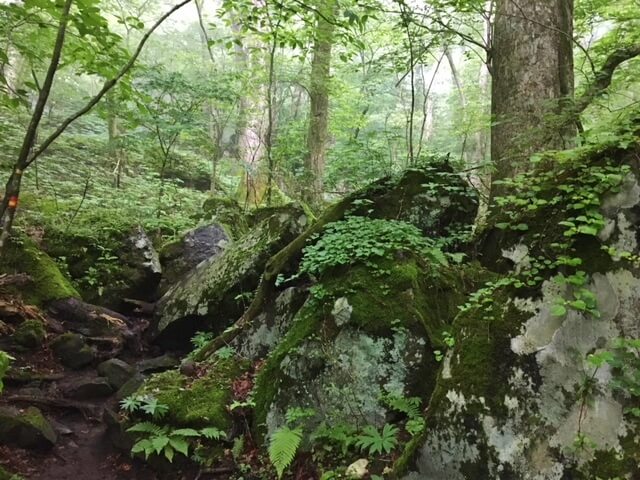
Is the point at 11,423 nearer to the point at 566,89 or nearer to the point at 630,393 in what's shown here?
the point at 630,393

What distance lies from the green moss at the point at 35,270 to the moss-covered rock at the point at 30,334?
811mm

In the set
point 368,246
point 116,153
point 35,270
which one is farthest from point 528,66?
point 116,153

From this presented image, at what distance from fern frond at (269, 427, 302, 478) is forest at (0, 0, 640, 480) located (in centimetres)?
2

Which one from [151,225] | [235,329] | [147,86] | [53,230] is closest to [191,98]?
[147,86]

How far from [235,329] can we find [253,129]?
384 inches

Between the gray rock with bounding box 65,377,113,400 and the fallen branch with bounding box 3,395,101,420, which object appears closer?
the fallen branch with bounding box 3,395,101,420

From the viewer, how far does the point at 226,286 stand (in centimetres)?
738

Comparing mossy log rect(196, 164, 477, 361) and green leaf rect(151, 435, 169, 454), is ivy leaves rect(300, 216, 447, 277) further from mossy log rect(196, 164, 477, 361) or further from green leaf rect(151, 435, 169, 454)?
green leaf rect(151, 435, 169, 454)

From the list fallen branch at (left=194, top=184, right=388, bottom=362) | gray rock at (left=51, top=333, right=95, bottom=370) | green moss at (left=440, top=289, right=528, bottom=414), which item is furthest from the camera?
gray rock at (left=51, top=333, right=95, bottom=370)

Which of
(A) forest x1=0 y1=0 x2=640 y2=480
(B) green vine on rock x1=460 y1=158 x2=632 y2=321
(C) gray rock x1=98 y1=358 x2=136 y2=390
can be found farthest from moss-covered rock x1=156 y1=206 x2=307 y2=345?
(B) green vine on rock x1=460 y1=158 x2=632 y2=321

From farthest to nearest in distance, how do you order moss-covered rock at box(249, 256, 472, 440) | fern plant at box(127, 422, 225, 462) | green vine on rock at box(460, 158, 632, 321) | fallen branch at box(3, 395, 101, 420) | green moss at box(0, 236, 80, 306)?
green moss at box(0, 236, 80, 306) < fallen branch at box(3, 395, 101, 420) < fern plant at box(127, 422, 225, 462) < moss-covered rock at box(249, 256, 472, 440) < green vine on rock at box(460, 158, 632, 321)

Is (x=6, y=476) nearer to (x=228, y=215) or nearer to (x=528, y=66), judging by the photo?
(x=228, y=215)

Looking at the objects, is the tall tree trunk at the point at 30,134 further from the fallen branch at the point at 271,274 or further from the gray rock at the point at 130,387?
the fallen branch at the point at 271,274

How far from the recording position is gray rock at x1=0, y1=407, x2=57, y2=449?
493 cm
